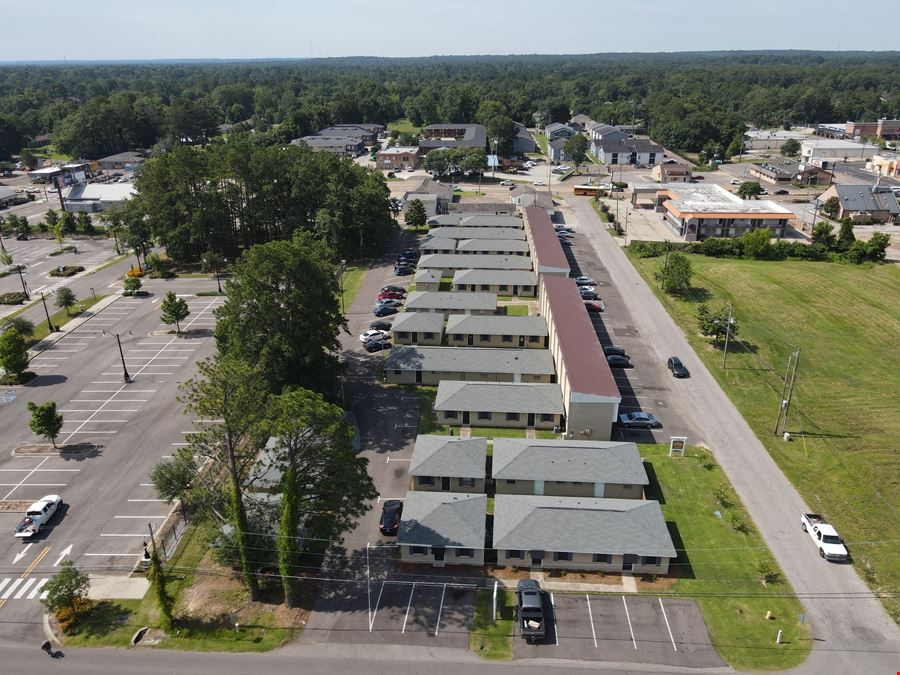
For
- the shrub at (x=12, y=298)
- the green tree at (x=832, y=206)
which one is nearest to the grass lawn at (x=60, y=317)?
the shrub at (x=12, y=298)

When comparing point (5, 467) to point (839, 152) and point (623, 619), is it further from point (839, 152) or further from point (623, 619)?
point (839, 152)

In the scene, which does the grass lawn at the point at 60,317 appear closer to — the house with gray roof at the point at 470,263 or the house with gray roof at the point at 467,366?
the house with gray roof at the point at 467,366

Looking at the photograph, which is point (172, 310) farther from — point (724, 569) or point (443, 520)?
point (724, 569)

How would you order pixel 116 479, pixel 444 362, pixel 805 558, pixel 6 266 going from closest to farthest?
pixel 805 558 < pixel 116 479 < pixel 444 362 < pixel 6 266

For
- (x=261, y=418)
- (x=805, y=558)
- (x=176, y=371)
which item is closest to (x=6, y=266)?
(x=176, y=371)

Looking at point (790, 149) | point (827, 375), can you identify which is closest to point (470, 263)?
point (827, 375)

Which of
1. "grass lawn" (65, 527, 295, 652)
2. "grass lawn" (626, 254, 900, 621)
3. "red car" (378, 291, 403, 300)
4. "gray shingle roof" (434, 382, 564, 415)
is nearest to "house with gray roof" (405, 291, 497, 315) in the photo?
"red car" (378, 291, 403, 300)
